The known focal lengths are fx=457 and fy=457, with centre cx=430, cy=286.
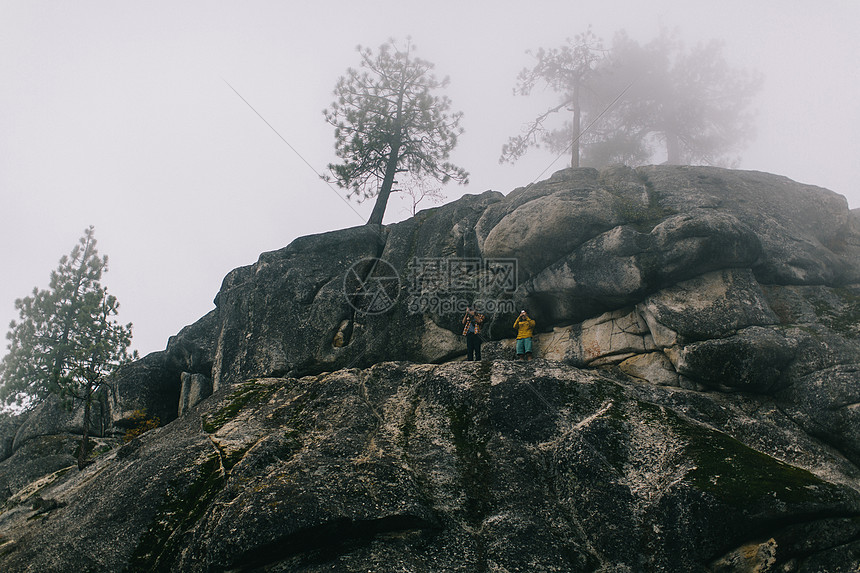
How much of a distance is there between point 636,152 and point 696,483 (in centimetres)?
3849

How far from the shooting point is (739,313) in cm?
1454

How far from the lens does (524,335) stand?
56.5 ft

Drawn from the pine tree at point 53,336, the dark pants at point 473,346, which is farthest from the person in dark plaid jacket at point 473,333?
the pine tree at point 53,336

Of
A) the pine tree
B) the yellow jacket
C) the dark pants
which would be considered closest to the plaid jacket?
the dark pants

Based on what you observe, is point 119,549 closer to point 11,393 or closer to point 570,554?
point 570,554

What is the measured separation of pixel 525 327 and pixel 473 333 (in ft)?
6.68

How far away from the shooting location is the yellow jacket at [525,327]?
1722 cm

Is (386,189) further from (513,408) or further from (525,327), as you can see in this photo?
(513,408)

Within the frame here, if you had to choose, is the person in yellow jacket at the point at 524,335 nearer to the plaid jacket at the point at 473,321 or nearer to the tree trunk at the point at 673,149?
the plaid jacket at the point at 473,321

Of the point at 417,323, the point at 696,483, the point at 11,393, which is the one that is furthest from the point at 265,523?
the point at 11,393

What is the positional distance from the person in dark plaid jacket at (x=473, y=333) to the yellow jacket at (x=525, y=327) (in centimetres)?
146

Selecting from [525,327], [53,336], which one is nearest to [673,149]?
[525,327]

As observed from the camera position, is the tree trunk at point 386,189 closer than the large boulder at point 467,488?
No

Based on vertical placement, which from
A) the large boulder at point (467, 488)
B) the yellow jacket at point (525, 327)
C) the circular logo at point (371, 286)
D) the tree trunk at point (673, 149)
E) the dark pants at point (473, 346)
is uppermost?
the tree trunk at point (673, 149)
